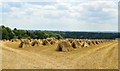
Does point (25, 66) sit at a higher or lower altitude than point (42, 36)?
higher

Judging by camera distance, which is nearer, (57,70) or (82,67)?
(57,70)

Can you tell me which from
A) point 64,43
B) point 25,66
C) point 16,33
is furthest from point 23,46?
point 16,33

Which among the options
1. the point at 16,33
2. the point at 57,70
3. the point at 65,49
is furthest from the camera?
the point at 16,33

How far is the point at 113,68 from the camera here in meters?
19.6

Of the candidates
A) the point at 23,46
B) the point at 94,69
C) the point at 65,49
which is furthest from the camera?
the point at 23,46

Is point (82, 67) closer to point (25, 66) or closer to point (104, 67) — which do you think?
point (104, 67)

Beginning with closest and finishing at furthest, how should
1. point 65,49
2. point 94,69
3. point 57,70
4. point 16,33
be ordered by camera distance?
point 57,70
point 94,69
point 65,49
point 16,33

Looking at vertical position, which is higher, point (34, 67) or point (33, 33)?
point (34, 67)

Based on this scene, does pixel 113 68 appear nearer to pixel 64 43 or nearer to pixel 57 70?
pixel 57 70

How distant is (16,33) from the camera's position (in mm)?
109938

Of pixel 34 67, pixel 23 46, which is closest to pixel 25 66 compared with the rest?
pixel 34 67

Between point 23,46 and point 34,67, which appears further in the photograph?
point 23,46

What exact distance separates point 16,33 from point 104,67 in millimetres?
91434

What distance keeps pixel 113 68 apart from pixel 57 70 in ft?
11.7
